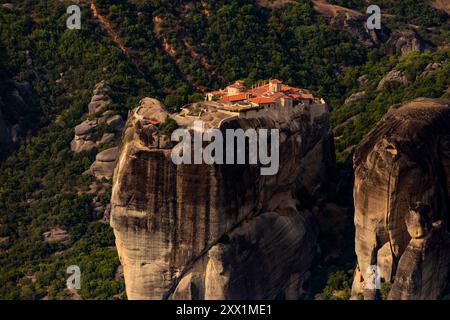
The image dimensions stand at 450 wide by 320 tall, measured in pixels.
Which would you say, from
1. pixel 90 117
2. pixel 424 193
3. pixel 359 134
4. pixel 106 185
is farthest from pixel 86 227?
pixel 424 193

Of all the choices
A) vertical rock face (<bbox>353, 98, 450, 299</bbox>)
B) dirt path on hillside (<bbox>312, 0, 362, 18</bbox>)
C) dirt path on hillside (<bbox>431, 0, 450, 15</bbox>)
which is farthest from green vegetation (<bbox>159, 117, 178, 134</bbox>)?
dirt path on hillside (<bbox>431, 0, 450, 15</bbox>)

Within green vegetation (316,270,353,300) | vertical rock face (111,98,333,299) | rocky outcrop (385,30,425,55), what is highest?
rocky outcrop (385,30,425,55)

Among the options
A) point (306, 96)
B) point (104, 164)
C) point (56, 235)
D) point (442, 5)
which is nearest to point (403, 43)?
point (442, 5)

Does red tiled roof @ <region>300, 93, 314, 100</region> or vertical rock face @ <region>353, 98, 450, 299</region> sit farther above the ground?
red tiled roof @ <region>300, 93, 314, 100</region>

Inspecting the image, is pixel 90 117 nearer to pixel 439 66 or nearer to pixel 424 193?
pixel 439 66

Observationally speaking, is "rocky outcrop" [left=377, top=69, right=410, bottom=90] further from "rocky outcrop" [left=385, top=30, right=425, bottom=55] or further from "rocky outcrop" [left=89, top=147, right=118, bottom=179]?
"rocky outcrop" [left=89, top=147, right=118, bottom=179]

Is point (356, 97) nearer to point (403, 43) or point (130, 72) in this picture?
point (403, 43)
